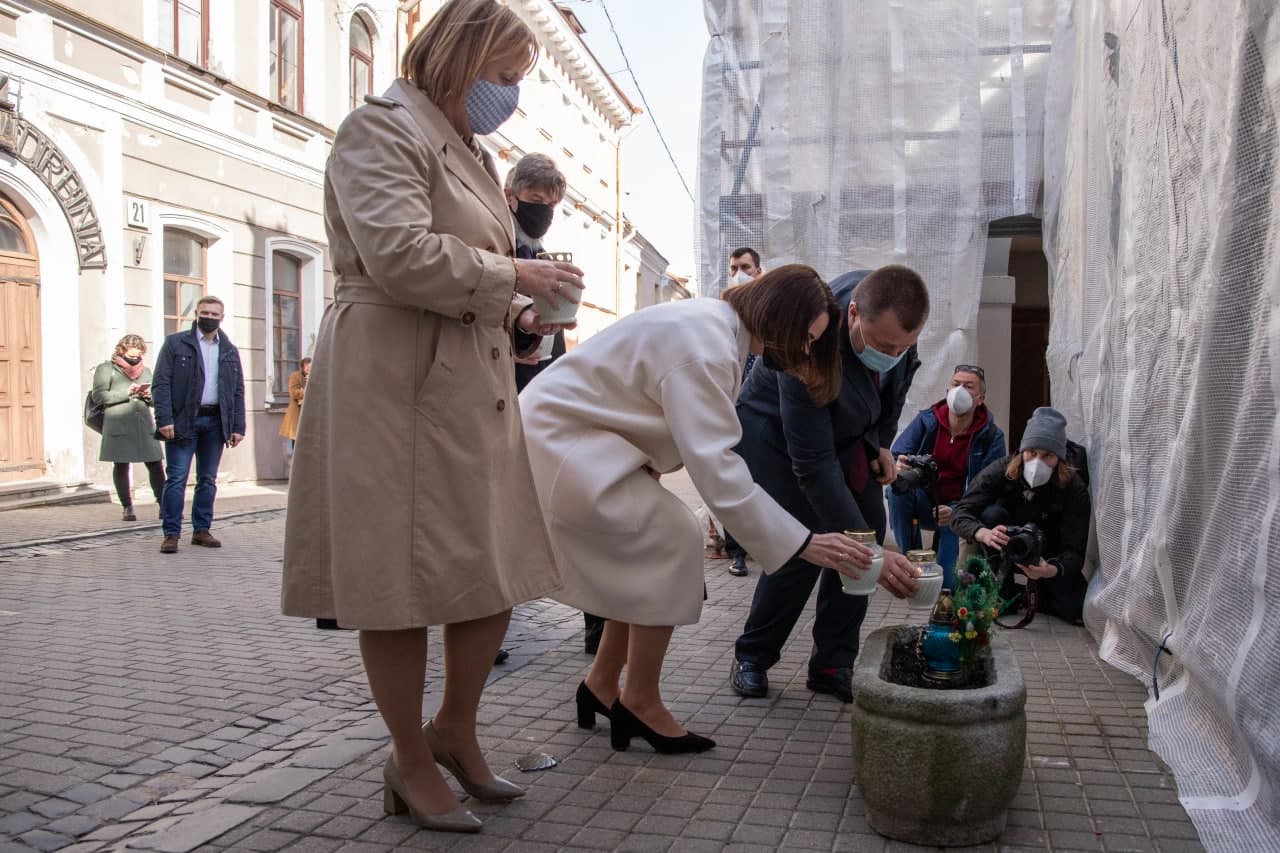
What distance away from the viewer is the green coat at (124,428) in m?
10.2

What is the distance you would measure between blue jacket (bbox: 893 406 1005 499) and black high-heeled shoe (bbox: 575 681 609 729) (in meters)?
3.62

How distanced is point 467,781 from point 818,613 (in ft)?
6.00

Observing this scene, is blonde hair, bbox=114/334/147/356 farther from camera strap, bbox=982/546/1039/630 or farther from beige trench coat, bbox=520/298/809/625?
beige trench coat, bbox=520/298/809/625

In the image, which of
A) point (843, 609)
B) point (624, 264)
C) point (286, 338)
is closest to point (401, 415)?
point (843, 609)

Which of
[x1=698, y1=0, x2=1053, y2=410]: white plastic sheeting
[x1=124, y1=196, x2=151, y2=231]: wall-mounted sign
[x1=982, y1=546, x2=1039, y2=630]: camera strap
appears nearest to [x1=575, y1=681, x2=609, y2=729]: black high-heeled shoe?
[x1=982, y1=546, x2=1039, y2=630]: camera strap

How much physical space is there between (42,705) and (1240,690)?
3.82 m

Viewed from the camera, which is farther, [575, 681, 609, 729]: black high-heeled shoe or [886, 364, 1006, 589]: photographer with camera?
[886, 364, 1006, 589]: photographer with camera

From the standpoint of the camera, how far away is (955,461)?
286 inches

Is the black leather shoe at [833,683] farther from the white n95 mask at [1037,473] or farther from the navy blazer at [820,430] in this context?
the white n95 mask at [1037,473]

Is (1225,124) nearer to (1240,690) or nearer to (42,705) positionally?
(1240,690)

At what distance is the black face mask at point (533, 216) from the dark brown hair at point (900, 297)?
1518 millimetres

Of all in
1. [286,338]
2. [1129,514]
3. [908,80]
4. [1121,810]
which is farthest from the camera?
[286,338]

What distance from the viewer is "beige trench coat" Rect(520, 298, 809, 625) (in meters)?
3.38

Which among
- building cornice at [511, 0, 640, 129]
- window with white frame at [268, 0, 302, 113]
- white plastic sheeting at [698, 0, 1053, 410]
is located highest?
building cornice at [511, 0, 640, 129]
